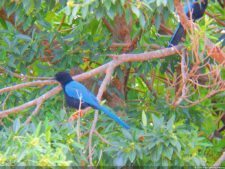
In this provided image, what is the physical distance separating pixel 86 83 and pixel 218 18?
121 cm

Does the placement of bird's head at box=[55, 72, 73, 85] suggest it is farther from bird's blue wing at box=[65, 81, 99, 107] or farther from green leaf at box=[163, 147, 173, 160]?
green leaf at box=[163, 147, 173, 160]

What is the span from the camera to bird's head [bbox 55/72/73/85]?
5.88 m

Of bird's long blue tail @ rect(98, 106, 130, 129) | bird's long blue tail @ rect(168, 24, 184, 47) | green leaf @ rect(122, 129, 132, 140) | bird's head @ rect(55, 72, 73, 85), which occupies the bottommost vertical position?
bird's long blue tail @ rect(98, 106, 130, 129)

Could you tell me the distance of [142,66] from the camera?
6.23 meters

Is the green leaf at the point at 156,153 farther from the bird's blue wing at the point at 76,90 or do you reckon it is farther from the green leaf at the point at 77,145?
the bird's blue wing at the point at 76,90

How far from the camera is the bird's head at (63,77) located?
5.88m

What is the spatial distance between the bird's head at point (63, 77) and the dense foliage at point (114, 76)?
0.46 feet

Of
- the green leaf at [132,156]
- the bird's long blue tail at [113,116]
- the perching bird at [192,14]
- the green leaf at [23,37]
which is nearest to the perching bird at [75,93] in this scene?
the bird's long blue tail at [113,116]

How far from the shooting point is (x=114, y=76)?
6441mm

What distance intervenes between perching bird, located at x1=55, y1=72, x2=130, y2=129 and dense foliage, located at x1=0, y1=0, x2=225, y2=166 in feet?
0.27

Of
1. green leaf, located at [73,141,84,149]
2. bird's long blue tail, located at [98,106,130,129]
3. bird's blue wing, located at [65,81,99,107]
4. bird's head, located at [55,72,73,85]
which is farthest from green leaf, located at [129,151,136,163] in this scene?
bird's head, located at [55,72,73,85]

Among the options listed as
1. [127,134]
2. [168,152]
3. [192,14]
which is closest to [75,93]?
[127,134]

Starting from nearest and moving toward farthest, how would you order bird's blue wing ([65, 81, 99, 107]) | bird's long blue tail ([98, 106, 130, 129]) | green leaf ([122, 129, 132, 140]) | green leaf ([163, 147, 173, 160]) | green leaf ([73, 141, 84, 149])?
green leaf ([73, 141, 84, 149]) → green leaf ([163, 147, 173, 160]) → green leaf ([122, 129, 132, 140]) → bird's long blue tail ([98, 106, 130, 129]) → bird's blue wing ([65, 81, 99, 107])

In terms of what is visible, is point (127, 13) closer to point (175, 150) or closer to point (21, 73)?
point (175, 150)
